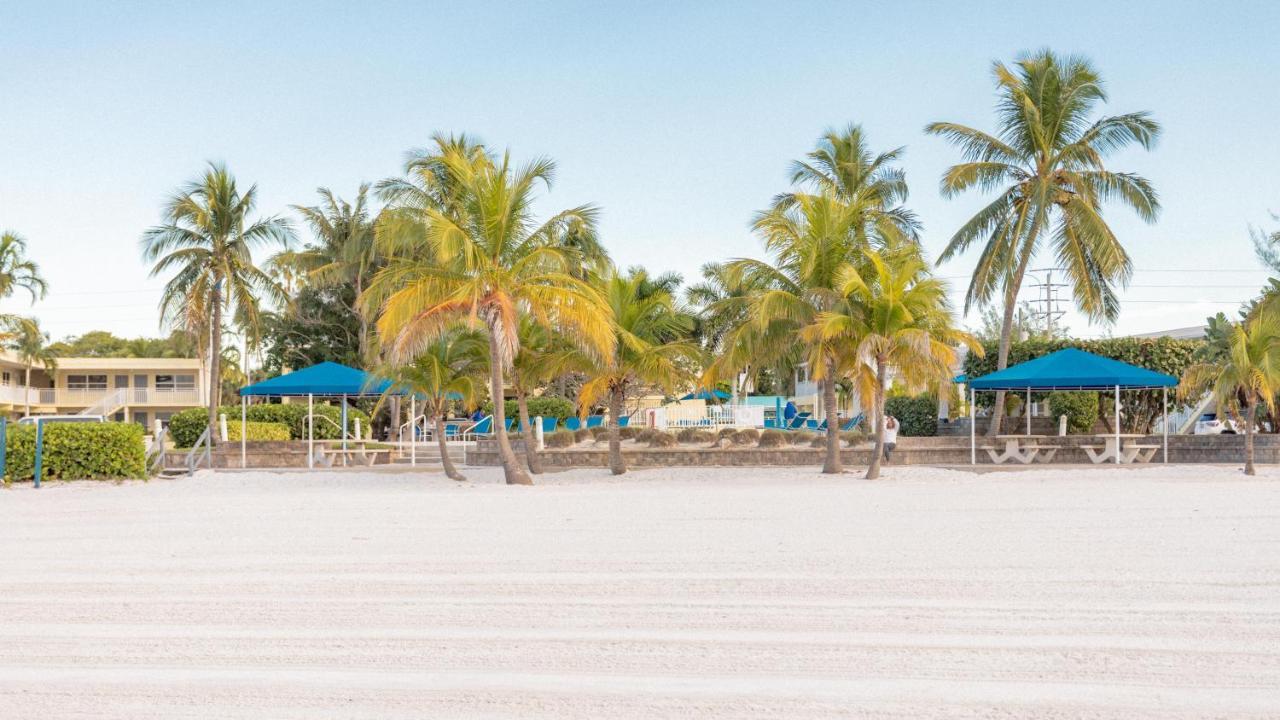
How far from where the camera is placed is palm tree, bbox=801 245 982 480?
15.9 metres

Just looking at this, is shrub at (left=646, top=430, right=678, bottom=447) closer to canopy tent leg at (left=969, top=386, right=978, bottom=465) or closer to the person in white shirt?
the person in white shirt

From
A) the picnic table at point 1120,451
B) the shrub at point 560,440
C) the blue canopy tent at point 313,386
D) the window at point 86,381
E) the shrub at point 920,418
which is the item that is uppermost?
the window at point 86,381

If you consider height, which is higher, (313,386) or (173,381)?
(173,381)

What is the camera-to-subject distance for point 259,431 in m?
24.0

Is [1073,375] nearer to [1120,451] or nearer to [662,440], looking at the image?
[1120,451]

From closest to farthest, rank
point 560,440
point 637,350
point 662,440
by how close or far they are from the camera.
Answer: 1. point 637,350
2. point 662,440
3. point 560,440

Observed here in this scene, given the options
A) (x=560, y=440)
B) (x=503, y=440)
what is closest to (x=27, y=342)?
(x=560, y=440)

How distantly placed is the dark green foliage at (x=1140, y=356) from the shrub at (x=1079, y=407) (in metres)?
0.60

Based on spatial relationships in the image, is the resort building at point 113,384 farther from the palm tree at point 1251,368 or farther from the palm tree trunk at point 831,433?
the palm tree at point 1251,368

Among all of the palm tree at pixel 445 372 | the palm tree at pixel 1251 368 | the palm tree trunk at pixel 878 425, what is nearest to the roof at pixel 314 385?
the palm tree at pixel 445 372

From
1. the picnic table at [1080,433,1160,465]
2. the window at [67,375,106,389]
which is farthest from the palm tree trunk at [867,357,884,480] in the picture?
the window at [67,375,106,389]

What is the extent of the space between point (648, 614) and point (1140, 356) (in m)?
19.0

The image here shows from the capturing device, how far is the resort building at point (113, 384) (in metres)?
46.8

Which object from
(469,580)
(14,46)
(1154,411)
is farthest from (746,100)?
(469,580)
